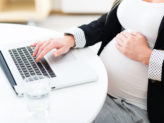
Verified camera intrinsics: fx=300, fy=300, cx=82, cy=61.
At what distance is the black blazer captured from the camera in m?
1.01

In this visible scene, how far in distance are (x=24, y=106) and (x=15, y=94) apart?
0.06 m

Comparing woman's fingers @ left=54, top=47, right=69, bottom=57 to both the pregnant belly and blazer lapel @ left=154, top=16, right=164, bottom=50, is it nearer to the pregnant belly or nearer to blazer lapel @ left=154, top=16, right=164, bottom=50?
the pregnant belly

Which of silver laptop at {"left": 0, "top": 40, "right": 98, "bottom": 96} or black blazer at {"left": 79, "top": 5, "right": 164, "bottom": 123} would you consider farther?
black blazer at {"left": 79, "top": 5, "right": 164, "bottom": 123}

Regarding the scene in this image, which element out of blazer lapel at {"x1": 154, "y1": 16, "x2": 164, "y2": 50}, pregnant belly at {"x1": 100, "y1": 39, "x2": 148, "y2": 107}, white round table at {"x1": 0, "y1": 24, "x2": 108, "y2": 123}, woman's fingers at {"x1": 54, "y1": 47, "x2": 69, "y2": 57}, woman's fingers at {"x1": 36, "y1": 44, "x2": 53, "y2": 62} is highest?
blazer lapel at {"x1": 154, "y1": 16, "x2": 164, "y2": 50}

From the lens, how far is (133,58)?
1055 millimetres

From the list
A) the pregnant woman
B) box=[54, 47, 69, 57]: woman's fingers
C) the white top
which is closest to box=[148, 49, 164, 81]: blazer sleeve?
the pregnant woman

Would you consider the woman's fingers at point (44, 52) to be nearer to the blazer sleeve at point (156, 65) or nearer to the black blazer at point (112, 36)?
the black blazer at point (112, 36)

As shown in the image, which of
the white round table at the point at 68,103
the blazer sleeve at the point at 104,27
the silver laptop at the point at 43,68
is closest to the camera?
the white round table at the point at 68,103

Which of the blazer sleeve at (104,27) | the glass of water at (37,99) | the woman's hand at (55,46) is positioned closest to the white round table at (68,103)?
the glass of water at (37,99)

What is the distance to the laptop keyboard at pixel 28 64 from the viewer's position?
3.00 ft

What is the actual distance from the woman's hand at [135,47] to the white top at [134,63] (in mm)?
32

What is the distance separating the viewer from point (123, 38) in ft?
3.56

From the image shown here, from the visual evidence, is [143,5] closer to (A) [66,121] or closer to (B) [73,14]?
(A) [66,121]

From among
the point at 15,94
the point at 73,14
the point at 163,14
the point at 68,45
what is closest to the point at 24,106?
the point at 15,94
